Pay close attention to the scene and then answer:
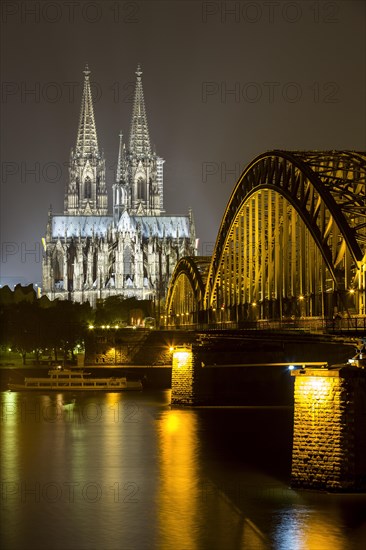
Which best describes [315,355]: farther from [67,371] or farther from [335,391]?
[335,391]

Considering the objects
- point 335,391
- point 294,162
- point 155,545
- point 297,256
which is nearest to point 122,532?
point 155,545

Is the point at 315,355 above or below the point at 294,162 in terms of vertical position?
below

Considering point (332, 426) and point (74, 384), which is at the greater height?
point (332, 426)

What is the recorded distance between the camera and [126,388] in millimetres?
93000

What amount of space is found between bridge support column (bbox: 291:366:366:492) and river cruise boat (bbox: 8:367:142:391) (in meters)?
55.9

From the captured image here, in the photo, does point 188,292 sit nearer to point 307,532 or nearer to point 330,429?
point 330,429

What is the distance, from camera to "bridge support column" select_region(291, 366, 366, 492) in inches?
1391

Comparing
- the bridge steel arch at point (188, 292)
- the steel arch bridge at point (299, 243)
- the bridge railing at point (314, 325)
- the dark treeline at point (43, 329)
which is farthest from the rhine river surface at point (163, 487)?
the dark treeline at point (43, 329)

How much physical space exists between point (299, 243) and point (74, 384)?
42.8 m

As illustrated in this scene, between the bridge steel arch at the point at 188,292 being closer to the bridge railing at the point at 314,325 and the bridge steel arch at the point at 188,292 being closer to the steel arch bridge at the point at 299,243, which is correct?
the steel arch bridge at the point at 299,243

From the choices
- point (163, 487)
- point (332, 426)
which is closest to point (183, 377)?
point (163, 487)

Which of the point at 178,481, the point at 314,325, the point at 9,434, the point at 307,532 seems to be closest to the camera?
the point at 307,532

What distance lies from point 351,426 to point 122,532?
7357 millimetres

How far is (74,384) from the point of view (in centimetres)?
9481
